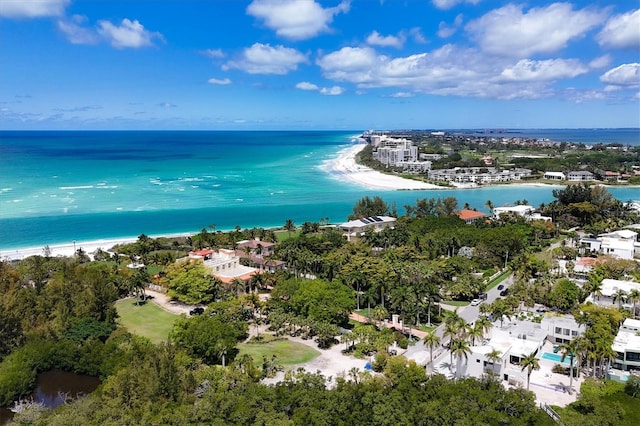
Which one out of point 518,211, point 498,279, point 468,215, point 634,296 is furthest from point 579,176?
point 634,296

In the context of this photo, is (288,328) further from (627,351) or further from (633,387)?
(627,351)

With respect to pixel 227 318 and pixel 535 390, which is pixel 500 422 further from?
pixel 227 318

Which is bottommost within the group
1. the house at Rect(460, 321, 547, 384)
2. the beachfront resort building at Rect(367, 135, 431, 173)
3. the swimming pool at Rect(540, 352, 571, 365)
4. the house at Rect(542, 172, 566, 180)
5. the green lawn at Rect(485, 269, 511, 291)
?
the green lawn at Rect(485, 269, 511, 291)

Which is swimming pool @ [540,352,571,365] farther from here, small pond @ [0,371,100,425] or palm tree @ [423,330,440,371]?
small pond @ [0,371,100,425]

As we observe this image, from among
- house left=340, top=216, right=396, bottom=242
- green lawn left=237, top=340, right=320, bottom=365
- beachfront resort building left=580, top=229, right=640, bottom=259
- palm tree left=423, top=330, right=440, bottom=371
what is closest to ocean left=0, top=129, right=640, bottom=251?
house left=340, top=216, right=396, bottom=242

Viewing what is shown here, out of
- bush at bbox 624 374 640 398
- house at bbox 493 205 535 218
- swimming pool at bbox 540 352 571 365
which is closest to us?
bush at bbox 624 374 640 398

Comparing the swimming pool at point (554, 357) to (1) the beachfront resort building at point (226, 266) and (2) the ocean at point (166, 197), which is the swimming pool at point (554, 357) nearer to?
(1) the beachfront resort building at point (226, 266)
